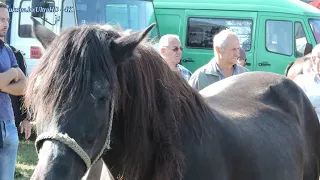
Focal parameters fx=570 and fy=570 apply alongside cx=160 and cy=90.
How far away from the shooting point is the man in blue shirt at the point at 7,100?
13.4ft

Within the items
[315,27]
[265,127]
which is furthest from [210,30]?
[265,127]

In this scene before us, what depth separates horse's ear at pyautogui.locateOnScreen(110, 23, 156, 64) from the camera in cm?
247

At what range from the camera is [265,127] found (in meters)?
3.71

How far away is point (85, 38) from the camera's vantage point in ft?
8.10

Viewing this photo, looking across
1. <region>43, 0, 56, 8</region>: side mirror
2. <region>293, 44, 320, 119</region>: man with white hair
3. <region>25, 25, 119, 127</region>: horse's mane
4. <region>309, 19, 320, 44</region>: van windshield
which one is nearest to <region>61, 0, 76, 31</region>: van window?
<region>43, 0, 56, 8</region>: side mirror

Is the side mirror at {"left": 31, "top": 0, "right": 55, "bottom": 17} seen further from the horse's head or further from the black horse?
the horse's head

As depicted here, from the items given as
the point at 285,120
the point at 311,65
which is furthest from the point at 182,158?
the point at 311,65

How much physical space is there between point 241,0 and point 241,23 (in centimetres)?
58

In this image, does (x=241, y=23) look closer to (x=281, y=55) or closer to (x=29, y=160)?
(x=281, y=55)

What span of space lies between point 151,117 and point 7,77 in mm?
1704

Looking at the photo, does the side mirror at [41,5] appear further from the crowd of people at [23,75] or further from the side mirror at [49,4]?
the crowd of people at [23,75]

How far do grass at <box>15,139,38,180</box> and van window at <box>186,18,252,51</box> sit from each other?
458cm

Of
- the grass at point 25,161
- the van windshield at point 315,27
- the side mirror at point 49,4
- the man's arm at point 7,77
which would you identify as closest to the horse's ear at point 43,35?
the man's arm at point 7,77

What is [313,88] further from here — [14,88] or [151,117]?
[151,117]
